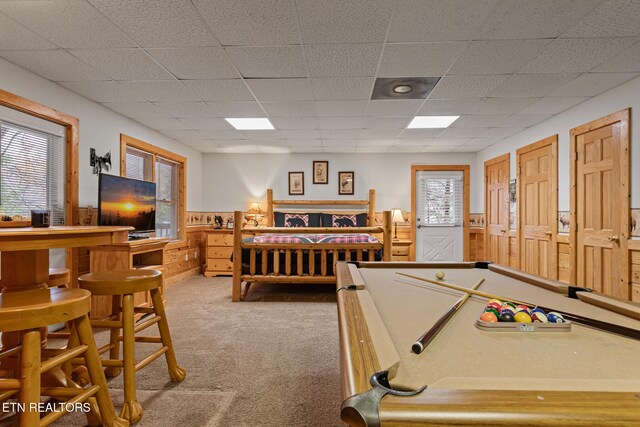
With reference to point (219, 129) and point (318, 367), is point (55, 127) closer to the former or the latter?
point (219, 129)

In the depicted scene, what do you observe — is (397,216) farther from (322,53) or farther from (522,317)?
(522,317)

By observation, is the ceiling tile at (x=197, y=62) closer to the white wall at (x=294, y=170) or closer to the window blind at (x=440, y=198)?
the white wall at (x=294, y=170)

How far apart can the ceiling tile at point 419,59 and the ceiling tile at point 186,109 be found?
2245 millimetres

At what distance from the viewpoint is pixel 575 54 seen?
2.66 m

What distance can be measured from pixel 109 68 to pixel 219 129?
83.3 inches

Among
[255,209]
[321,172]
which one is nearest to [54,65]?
[255,209]

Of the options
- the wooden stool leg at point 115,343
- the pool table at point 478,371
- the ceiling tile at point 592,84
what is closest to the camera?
the pool table at point 478,371

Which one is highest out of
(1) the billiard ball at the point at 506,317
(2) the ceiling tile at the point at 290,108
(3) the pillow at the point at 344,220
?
(2) the ceiling tile at the point at 290,108

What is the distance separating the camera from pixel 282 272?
4273mm

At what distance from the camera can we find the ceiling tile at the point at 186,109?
3898 mm

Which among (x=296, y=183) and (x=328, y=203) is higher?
(x=296, y=183)

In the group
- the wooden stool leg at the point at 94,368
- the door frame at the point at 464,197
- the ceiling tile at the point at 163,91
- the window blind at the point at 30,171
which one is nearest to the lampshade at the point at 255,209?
the ceiling tile at the point at 163,91

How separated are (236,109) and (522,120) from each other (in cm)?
394

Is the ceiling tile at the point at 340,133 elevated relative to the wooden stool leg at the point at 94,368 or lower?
elevated
